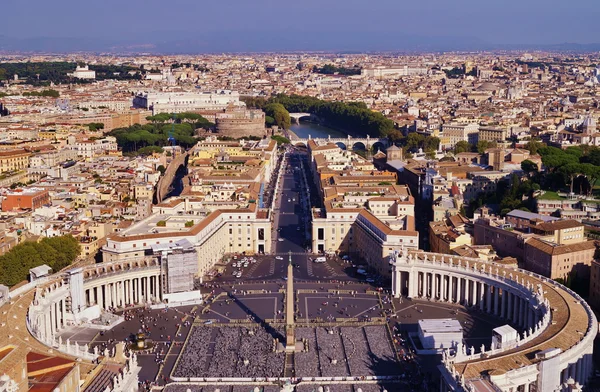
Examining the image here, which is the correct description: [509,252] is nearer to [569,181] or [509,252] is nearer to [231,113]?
[569,181]

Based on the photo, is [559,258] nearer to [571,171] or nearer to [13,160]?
[571,171]

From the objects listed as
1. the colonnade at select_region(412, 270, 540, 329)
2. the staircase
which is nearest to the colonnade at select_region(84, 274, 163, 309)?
the staircase

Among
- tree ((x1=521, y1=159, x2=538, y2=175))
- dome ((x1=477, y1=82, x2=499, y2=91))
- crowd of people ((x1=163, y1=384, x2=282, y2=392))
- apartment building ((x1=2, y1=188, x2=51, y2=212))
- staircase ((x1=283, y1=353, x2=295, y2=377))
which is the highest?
dome ((x1=477, y1=82, x2=499, y2=91))

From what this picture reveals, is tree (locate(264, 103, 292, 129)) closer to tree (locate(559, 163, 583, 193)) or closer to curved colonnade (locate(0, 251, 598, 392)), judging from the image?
tree (locate(559, 163, 583, 193))

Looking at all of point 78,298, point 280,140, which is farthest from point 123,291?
Result: point 280,140

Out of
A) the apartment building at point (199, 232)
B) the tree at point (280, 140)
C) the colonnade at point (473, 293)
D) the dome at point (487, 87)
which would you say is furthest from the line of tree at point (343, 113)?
the colonnade at point (473, 293)

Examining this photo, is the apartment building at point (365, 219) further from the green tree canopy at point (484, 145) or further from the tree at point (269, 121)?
the tree at point (269, 121)
